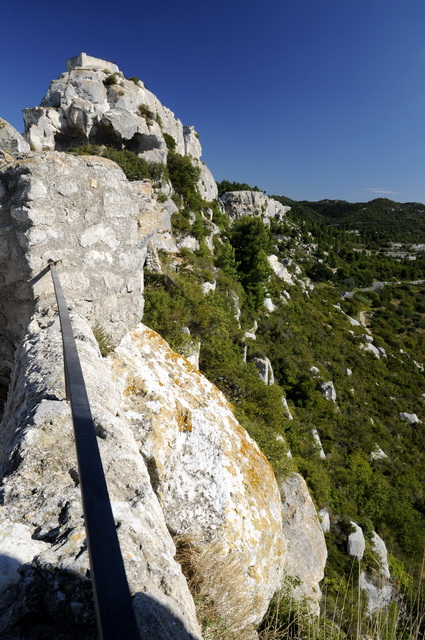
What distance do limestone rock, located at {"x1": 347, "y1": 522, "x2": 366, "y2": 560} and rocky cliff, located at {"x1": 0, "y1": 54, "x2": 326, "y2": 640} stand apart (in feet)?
31.7

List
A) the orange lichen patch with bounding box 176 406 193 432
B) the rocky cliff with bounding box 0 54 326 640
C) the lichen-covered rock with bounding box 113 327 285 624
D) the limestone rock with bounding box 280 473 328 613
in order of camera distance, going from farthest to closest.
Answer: the limestone rock with bounding box 280 473 328 613 < the orange lichen patch with bounding box 176 406 193 432 < the lichen-covered rock with bounding box 113 327 285 624 < the rocky cliff with bounding box 0 54 326 640

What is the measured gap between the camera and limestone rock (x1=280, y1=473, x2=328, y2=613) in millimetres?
7797

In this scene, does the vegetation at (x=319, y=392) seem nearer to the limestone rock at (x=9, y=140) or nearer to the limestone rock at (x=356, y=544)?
the limestone rock at (x=356, y=544)

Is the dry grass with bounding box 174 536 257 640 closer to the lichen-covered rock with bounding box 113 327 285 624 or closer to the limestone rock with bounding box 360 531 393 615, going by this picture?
the lichen-covered rock with bounding box 113 327 285 624

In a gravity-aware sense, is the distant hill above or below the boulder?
above

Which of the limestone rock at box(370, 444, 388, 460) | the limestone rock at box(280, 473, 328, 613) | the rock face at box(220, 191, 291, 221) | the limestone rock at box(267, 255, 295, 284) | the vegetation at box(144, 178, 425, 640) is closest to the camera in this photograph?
the limestone rock at box(280, 473, 328, 613)

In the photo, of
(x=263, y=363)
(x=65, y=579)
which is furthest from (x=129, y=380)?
(x=263, y=363)

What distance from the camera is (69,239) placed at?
16.9 ft

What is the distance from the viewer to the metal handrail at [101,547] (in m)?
0.79

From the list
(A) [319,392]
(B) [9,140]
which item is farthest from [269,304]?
(B) [9,140]

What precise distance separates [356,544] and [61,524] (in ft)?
60.4

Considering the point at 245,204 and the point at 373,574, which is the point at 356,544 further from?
the point at 245,204

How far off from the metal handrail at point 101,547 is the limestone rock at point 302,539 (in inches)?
320

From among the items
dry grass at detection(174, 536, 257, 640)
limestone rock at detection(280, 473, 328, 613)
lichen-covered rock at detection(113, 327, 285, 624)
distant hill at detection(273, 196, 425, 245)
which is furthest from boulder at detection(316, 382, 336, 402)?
distant hill at detection(273, 196, 425, 245)
